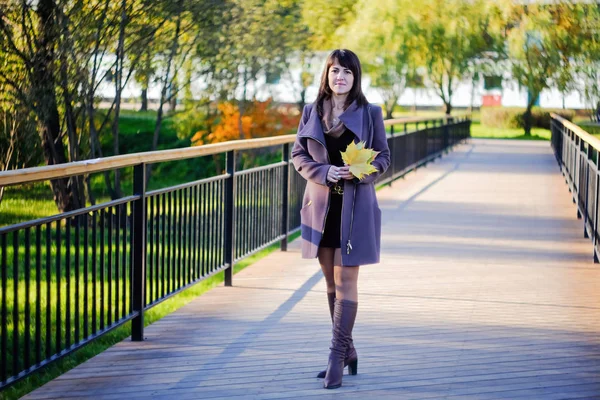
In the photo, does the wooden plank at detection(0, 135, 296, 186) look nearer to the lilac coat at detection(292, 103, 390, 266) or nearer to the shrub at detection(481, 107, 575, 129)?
the lilac coat at detection(292, 103, 390, 266)

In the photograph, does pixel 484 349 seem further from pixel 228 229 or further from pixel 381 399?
pixel 228 229

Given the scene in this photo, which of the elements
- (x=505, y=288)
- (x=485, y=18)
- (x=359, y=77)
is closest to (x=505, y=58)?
(x=485, y=18)

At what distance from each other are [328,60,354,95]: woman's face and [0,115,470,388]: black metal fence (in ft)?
4.73

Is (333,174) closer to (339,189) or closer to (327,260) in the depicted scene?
(339,189)

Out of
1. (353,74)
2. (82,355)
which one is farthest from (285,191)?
(353,74)

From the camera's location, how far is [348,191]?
5.37 m

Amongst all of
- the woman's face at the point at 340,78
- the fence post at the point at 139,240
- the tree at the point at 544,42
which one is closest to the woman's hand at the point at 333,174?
the woman's face at the point at 340,78

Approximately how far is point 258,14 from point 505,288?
13325 millimetres

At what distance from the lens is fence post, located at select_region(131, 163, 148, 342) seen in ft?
20.7

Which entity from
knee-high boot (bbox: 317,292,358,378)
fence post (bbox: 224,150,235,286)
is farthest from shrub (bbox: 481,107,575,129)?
knee-high boot (bbox: 317,292,358,378)

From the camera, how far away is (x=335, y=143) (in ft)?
18.0

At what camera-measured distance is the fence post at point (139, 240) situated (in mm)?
6312

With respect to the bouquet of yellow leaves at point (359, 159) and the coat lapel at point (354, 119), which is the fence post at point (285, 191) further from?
the bouquet of yellow leaves at point (359, 159)

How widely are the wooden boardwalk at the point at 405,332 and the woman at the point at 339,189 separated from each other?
0.46 metres
